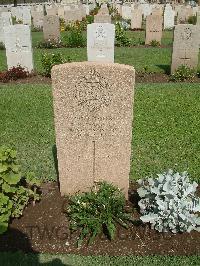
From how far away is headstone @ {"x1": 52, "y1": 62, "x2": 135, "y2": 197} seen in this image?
3.99 metres

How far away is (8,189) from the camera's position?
409 cm

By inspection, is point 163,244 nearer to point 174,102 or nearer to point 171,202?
point 171,202

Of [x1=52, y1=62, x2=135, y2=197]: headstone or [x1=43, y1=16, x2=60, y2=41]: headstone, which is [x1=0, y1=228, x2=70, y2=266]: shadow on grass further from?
[x1=43, y1=16, x2=60, y2=41]: headstone

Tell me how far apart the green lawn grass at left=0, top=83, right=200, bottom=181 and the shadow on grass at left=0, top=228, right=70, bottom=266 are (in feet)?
4.44

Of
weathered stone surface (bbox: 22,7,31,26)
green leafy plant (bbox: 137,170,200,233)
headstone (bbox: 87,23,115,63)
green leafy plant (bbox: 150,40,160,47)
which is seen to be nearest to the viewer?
green leafy plant (bbox: 137,170,200,233)

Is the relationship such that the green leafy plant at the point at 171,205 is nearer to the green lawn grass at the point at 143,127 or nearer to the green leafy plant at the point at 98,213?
the green leafy plant at the point at 98,213

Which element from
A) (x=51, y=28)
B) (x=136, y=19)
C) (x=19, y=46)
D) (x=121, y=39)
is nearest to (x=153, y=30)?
(x=121, y=39)

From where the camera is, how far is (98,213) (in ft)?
13.8

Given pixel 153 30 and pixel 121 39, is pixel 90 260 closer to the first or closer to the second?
pixel 121 39

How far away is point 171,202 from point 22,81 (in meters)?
8.19

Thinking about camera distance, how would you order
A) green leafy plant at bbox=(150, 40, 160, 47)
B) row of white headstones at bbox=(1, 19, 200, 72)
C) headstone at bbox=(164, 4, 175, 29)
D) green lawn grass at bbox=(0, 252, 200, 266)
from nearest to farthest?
1. green lawn grass at bbox=(0, 252, 200, 266)
2. row of white headstones at bbox=(1, 19, 200, 72)
3. green leafy plant at bbox=(150, 40, 160, 47)
4. headstone at bbox=(164, 4, 175, 29)

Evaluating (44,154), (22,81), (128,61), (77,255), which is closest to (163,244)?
(77,255)

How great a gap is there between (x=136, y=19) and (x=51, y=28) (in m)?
7.29

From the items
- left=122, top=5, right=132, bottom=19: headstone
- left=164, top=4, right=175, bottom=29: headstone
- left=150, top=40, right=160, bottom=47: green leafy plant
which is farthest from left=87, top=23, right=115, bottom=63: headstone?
left=122, top=5, right=132, bottom=19: headstone
